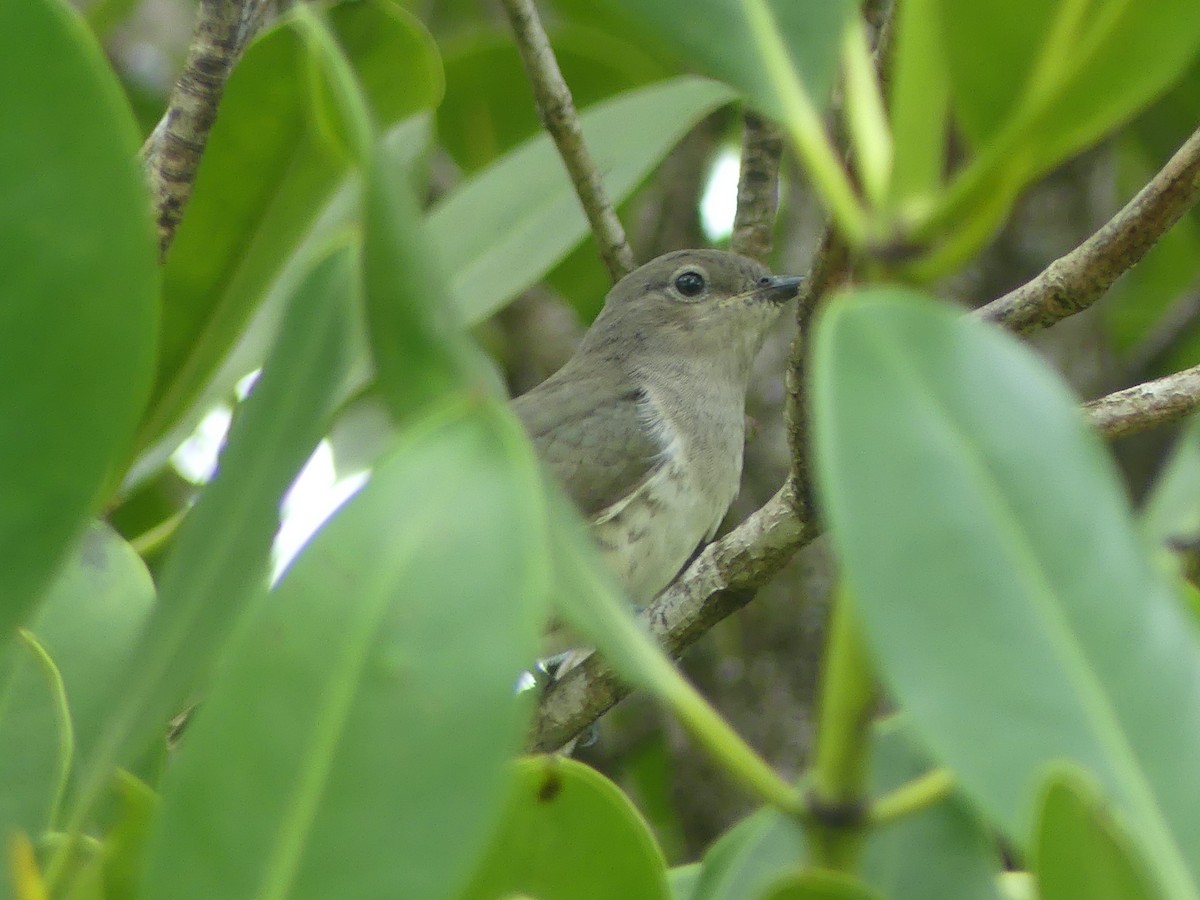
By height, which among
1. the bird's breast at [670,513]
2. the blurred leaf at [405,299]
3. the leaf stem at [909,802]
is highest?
the blurred leaf at [405,299]

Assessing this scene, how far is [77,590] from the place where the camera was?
2043 millimetres

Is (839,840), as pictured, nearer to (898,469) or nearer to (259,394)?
(898,469)

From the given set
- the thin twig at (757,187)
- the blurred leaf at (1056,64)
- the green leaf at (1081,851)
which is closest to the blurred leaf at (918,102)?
the blurred leaf at (1056,64)

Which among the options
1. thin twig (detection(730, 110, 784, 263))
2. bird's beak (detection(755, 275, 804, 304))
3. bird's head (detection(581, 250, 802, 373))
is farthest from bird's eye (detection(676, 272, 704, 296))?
thin twig (detection(730, 110, 784, 263))

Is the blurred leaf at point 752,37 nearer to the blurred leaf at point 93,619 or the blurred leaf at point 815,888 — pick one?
the blurred leaf at point 815,888

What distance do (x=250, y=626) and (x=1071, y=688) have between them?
61 cm

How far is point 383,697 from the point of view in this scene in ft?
3.60

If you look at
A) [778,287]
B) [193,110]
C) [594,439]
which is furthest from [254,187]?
[778,287]

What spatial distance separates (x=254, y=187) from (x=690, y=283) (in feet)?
10.0

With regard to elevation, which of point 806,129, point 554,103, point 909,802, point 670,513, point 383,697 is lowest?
point 670,513

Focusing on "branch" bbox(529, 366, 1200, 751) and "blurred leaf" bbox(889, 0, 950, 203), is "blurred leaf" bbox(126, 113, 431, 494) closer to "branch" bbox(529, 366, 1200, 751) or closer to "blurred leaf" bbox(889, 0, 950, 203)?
"branch" bbox(529, 366, 1200, 751)

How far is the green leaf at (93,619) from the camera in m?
1.93

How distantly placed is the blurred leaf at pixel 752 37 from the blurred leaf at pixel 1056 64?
112mm

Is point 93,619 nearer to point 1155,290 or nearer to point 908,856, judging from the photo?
point 908,856
